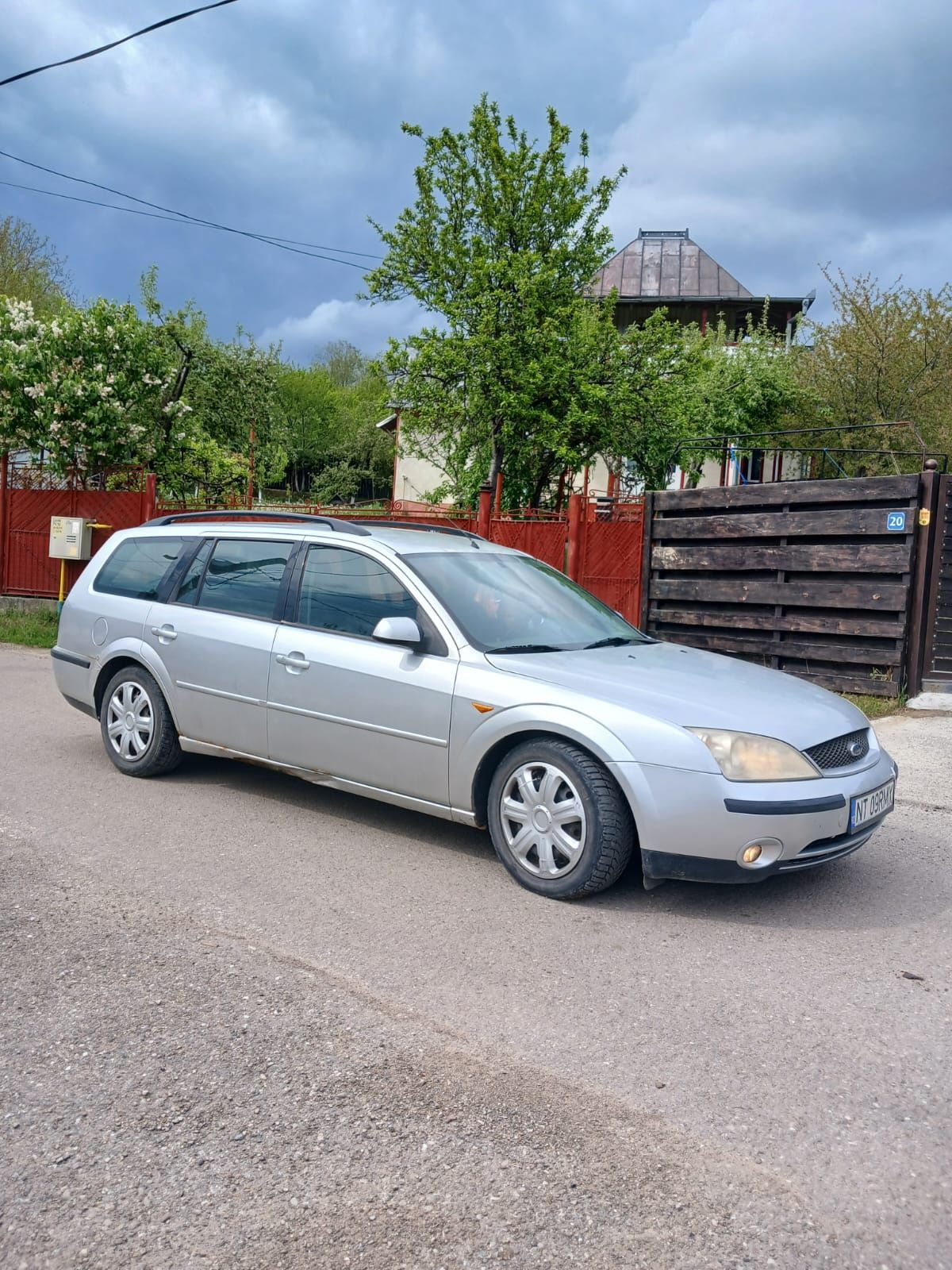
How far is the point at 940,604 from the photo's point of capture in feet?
31.7

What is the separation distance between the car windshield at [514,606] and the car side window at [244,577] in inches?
34.6

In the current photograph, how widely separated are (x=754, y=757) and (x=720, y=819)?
30 cm

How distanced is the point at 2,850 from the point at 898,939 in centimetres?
400

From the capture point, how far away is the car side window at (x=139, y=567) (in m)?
6.57

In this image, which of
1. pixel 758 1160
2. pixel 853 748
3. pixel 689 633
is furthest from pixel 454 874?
pixel 689 633

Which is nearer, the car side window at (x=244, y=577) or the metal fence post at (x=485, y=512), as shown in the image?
the car side window at (x=244, y=577)

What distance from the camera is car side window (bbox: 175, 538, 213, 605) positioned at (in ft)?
20.7

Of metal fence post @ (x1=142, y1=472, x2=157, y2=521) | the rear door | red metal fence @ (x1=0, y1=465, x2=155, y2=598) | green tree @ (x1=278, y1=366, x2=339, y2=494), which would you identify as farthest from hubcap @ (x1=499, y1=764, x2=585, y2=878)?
green tree @ (x1=278, y1=366, x2=339, y2=494)

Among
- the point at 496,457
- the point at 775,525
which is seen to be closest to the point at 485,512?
the point at 775,525

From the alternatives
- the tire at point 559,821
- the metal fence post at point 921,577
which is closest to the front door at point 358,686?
the tire at point 559,821

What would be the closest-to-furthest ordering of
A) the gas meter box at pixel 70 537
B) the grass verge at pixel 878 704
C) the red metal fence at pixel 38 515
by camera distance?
the grass verge at pixel 878 704
the gas meter box at pixel 70 537
the red metal fence at pixel 38 515

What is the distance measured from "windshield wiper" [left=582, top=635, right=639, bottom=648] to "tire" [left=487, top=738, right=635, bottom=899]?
973 millimetres

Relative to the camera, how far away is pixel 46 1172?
2498mm

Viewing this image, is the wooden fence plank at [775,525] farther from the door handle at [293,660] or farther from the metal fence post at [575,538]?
the door handle at [293,660]
